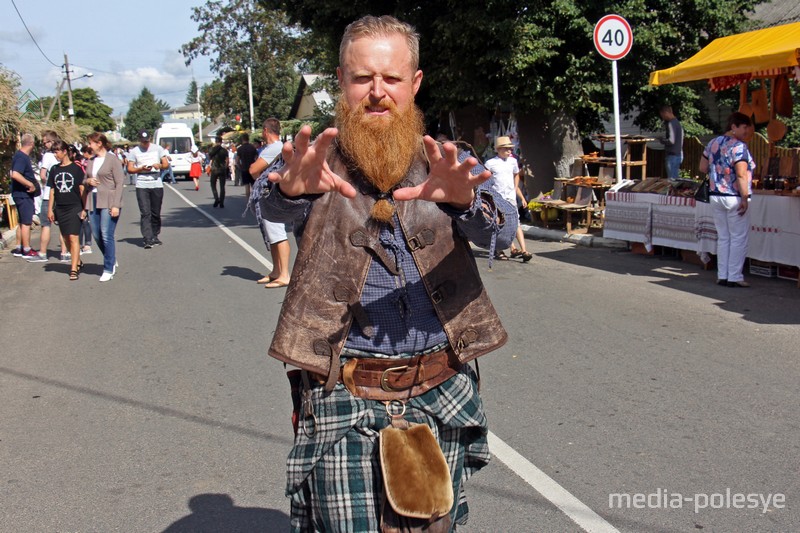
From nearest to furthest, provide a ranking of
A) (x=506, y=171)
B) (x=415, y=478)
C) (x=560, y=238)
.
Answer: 1. (x=415, y=478)
2. (x=506, y=171)
3. (x=560, y=238)

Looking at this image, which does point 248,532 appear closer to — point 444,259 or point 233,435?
point 233,435

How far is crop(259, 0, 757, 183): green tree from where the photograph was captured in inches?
560

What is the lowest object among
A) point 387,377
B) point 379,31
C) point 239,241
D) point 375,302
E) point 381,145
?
point 239,241

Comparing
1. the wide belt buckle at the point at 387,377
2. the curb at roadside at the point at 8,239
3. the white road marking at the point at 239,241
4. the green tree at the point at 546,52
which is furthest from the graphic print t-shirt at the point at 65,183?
the wide belt buckle at the point at 387,377

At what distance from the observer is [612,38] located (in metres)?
12.5

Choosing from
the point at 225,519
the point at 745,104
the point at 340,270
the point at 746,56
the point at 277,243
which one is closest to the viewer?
the point at 340,270

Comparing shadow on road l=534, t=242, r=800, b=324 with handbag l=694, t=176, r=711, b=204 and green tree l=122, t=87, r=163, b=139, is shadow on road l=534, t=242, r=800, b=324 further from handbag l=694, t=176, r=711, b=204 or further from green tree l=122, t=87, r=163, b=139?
green tree l=122, t=87, r=163, b=139

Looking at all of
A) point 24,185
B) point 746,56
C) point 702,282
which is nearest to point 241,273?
point 24,185

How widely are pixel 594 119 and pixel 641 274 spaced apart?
913cm

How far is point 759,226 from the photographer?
381 inches

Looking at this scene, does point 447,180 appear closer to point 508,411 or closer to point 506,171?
point 508,411

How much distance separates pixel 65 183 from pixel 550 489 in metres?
8.84

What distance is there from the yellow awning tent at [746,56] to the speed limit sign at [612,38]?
54.8 inches

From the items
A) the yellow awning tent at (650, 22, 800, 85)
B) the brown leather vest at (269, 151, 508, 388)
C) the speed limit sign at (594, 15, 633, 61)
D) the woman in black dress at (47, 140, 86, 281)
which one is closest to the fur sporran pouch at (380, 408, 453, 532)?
the brown leather vest at (269, 151, 508, 388)
